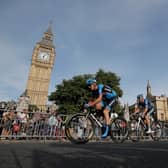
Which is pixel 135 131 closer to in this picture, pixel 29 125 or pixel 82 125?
pixel 82 125

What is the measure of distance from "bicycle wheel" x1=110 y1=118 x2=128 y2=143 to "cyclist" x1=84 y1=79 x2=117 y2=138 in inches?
25.2

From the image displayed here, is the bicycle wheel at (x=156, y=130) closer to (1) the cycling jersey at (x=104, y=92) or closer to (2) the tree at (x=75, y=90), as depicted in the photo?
(1) the cycling jersey at (x=104, y=92)

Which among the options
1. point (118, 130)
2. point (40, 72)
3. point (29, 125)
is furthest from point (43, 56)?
point (118, 130)

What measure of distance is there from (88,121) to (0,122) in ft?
15.9

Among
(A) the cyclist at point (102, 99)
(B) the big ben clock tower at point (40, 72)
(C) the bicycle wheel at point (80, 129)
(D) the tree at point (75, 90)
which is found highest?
(B) the big ben clock tower at point (40, 72)

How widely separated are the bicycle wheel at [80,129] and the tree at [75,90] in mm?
25146

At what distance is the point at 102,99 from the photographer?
5.68 m

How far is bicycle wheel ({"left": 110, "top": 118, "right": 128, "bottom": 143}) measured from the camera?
6133mm

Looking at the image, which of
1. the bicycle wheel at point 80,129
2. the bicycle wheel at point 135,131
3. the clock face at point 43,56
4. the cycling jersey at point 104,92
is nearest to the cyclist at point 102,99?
the cycling jersey at point 104,92

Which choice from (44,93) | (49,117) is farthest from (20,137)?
(44,93)

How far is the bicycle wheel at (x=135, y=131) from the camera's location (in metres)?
7.69

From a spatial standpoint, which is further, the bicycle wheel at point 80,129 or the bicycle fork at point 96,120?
the bicycle fork at point 96,120

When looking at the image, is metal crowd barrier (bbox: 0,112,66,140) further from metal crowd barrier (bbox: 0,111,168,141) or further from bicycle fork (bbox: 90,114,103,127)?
bicycle fork (bbox: 90,114,103,127)

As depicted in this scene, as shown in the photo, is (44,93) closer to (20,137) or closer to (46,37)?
(46,37)
